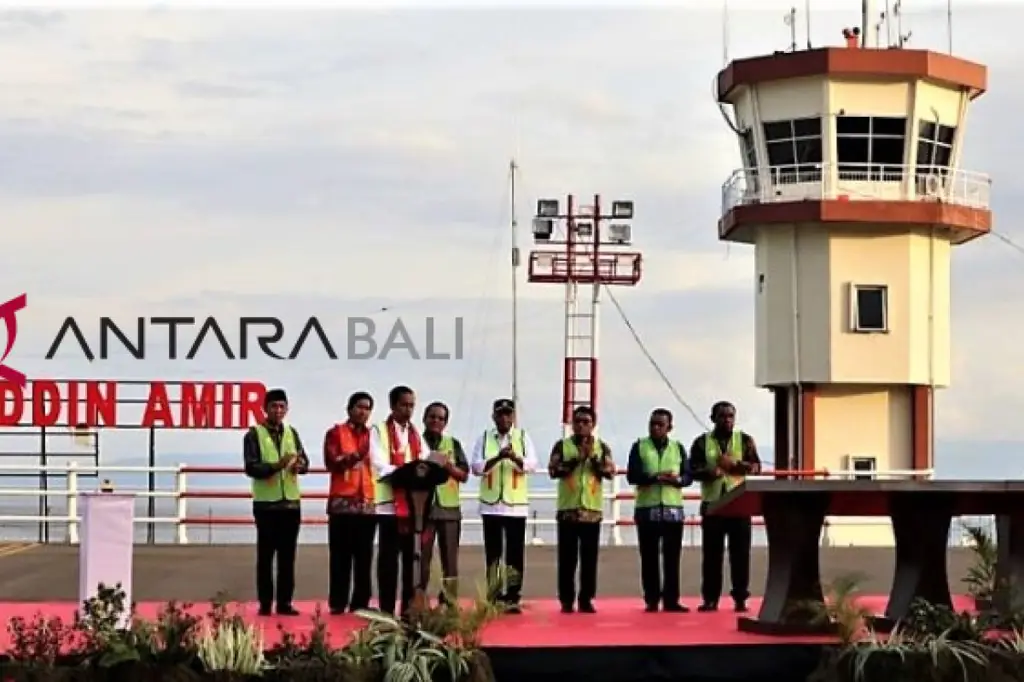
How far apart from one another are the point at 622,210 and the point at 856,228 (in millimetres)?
6219

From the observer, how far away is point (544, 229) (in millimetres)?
30750

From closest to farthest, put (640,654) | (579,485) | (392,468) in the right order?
(640,654) < (392,468) < (579,485)

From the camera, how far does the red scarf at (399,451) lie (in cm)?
1144

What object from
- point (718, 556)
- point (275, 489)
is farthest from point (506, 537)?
point (275, 489)

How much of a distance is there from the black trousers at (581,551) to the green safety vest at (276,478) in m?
2.01

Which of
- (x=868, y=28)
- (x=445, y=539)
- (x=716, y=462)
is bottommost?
(x=445, y=539)

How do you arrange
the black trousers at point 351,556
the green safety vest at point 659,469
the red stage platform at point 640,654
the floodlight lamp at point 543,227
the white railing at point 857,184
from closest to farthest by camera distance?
the red stage platform at point 640,654 < the black trousers at point 351,556 < the green safety vest at point 659,469 < the white railing at point 857,184 < the floodlight lamp at point 543,227

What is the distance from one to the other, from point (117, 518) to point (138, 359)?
14.7m

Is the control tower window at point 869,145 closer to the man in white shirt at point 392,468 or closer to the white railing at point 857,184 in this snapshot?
the white railing at point 857,184

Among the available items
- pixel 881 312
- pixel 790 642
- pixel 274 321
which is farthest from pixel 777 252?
pixel 790 642

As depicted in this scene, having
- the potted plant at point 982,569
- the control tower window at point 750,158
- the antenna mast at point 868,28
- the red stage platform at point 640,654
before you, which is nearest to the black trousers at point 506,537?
the red stage platform at point 640,654

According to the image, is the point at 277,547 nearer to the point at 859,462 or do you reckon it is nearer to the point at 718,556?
the point at 718,556

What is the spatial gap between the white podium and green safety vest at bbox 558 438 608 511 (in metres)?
3.38

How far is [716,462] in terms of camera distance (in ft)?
41.4
